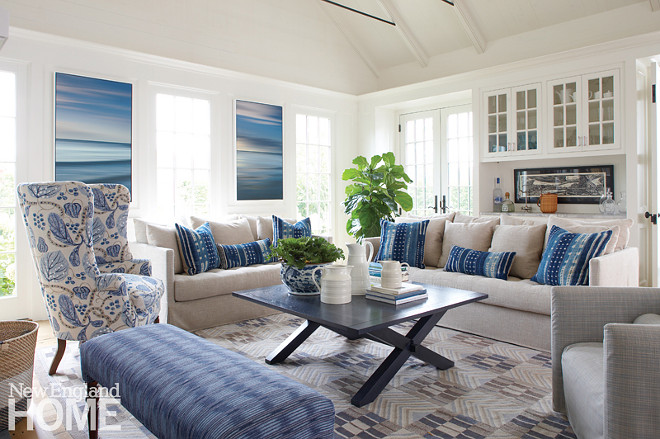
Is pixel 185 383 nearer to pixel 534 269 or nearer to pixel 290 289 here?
pixel 290 289

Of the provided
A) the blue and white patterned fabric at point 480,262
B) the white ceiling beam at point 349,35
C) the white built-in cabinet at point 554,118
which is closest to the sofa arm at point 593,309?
the blue and white patterned fabric at point 480,262

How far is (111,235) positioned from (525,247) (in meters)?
3.08

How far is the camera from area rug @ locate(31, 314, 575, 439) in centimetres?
223

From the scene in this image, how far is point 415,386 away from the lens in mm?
2725

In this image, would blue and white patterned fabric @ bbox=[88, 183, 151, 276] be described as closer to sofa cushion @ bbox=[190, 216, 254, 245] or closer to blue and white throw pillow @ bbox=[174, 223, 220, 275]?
blue and white throw pillow @ bbox=[174, 223, 220, 275]

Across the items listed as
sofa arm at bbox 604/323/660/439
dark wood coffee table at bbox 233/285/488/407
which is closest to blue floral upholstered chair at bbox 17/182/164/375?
dark wood coffee table at bbox 233/285/488/407

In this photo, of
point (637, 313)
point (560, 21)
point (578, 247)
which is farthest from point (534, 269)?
point (560, 21)

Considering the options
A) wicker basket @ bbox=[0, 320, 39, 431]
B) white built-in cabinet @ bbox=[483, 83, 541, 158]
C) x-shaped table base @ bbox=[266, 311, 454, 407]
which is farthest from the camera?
white built-in cabinet @ bbox=[483, 83, 541, 158]

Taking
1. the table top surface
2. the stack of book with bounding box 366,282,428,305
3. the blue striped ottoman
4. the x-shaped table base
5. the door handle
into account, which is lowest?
the x-shaped table base

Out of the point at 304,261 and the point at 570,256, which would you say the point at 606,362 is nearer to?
the point at 304,261

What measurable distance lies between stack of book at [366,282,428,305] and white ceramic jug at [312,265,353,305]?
0.60ft

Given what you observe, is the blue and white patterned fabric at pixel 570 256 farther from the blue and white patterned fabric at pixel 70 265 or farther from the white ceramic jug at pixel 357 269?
the blue and white patterned fabric at pixel 70 265

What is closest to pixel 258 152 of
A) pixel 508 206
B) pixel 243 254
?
pixel 243 254

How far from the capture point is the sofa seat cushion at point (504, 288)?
3.27 meters
